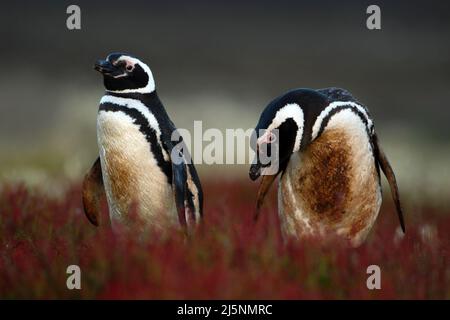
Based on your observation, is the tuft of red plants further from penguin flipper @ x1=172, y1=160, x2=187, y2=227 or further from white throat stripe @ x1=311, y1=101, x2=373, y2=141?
white throat stripe @ x1=311, y1=101, x2=373, y2=141

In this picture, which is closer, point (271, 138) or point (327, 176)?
point (271, 138)

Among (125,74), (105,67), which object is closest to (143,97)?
(125,74)

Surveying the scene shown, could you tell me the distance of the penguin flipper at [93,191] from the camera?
251 inches

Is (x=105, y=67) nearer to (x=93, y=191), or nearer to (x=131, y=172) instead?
(x=131, y=172)

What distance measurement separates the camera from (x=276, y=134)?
5332mm

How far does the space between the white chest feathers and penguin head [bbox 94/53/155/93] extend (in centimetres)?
21

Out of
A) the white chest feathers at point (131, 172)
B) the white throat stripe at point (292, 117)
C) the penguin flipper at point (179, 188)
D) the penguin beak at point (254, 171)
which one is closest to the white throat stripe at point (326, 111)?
the white throat stripe at point (292, 117)

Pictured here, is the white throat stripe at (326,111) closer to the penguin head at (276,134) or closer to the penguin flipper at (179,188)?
the penguin head at (276,134)

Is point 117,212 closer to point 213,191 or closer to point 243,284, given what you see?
point 243,284

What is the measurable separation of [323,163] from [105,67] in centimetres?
163

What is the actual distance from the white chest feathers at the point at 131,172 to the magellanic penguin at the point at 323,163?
0.71 m

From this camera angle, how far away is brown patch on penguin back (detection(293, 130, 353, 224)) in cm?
559

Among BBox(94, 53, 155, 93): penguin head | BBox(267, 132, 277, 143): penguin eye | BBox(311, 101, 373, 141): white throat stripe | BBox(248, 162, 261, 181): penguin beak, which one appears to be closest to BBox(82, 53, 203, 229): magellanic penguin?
BBox(94, 53, 155, 93): penguin head

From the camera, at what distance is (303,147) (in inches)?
220
